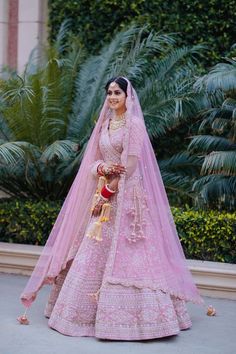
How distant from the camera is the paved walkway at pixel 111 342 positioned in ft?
18.5

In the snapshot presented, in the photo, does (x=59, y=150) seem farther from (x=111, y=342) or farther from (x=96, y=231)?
(x=111, y=342)

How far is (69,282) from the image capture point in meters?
6.00

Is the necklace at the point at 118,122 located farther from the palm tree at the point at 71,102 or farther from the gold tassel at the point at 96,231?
the palm tree at the point at 71,102

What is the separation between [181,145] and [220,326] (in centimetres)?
385

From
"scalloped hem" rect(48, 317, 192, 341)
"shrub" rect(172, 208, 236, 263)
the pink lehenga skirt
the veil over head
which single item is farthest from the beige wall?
"scalloped hem" rect(48, 317, 192, 341)

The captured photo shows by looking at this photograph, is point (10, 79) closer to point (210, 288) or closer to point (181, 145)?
point (181, 145)

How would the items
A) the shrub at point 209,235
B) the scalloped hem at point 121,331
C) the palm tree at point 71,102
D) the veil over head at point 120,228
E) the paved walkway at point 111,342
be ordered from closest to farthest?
1. the paved walkway at point 111,342
2. the scalloped hem at point 121,331
3. the veil over head at point 120,228
4. the shrub at point 209,235
5. the palm tree at point 71,102

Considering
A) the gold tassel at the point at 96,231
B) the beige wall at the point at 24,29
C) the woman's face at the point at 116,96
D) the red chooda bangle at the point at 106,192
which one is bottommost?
the gold tassel at the point at 96,231

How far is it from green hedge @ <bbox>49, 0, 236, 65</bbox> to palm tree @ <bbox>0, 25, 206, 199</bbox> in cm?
35

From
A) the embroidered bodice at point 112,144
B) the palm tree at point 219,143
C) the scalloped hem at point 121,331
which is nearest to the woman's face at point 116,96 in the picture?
the embroidered bodice at point 112,144

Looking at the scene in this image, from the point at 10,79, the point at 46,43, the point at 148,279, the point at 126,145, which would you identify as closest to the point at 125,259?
the point at 148,279

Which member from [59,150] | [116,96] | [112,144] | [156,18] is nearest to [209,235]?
[59,150]

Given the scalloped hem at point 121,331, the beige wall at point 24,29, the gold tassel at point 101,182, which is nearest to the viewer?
the scalloped hem at point 121,331

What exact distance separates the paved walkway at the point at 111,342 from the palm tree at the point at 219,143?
1.72 metres
